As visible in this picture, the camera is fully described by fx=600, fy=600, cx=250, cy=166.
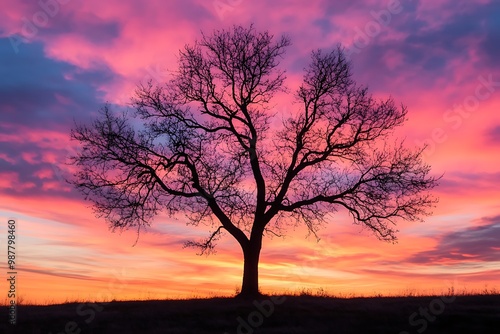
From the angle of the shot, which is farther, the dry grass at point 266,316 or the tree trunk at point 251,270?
the tree trunk at point 251,270

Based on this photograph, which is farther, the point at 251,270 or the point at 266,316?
the point at 251,270

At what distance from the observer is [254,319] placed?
991 inches

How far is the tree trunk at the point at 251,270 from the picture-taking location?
31.1 meters

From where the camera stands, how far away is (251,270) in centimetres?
3141

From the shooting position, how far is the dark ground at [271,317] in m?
23.2

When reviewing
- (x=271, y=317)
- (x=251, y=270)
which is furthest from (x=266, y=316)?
(x=251, y=270)

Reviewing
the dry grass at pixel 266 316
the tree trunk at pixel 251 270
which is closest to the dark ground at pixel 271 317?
the dry grass at pixel 266 316

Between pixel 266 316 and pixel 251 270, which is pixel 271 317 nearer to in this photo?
pixel 266 316

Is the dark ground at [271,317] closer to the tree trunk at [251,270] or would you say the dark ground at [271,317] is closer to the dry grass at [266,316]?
the dry grass at [266,316]

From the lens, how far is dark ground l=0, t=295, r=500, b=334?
23.2 m

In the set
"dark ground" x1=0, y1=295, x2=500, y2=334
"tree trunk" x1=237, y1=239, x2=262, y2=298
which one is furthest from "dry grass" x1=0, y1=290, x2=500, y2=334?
"tree trunk" x1=237, y1=239, x2=262, y2=298

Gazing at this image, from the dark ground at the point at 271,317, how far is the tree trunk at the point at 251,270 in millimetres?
1166

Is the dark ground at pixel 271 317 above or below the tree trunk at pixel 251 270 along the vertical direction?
below

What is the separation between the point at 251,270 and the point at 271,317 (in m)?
6.04
